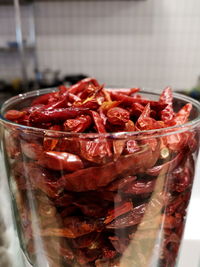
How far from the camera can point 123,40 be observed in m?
2.28

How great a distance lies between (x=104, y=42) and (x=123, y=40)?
0.51ft

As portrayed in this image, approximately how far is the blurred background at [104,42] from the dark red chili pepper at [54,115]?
1.88m

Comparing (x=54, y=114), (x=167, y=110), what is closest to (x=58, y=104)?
(x=54, y=114)

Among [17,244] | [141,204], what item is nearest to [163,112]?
[141,204]

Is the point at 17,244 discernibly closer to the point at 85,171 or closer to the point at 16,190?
the point at 16,190

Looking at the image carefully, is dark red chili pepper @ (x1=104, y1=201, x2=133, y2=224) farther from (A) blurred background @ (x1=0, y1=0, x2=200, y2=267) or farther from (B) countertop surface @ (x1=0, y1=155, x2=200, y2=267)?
(A) blurred background @ (x1=0, y1=0, x2=200, y2=267)

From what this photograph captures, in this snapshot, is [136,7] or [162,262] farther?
[136,7]

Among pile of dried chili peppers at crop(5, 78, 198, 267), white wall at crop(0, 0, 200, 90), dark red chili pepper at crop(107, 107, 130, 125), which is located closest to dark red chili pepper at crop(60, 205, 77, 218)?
pile of dried chili peppers at crop(5, 78, 198, 267)

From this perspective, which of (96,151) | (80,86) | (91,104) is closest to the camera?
(96,151)

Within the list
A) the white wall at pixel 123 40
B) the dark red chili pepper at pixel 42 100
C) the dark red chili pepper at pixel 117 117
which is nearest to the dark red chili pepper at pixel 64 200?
the dark red chili pepper at pixel 117 117

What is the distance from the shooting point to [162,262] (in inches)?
14.5

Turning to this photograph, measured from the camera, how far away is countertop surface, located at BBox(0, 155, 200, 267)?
401 mm

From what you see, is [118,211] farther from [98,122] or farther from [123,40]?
[123,40]

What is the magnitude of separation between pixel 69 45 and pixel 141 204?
2.18 m
